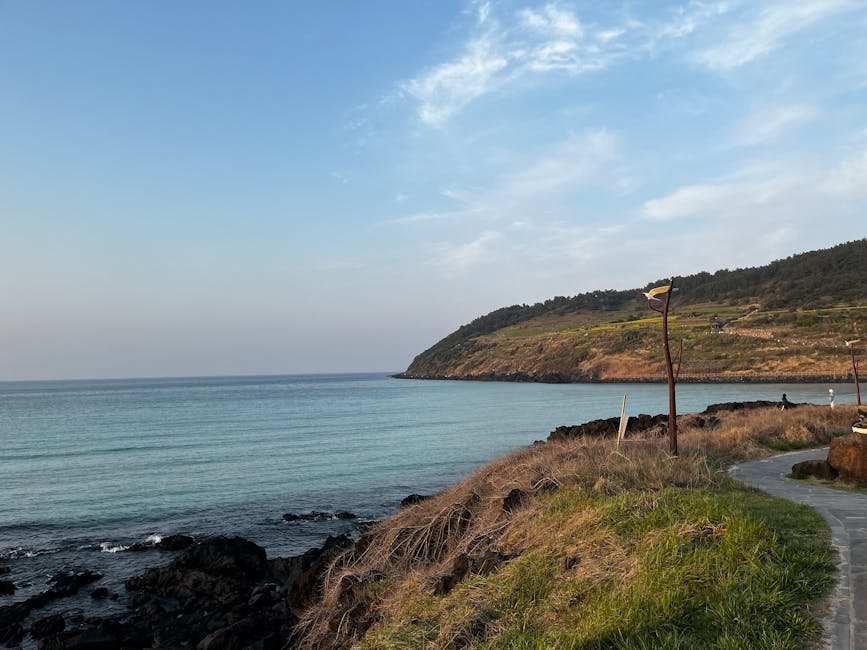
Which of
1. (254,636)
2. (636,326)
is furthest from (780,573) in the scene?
(636,326)

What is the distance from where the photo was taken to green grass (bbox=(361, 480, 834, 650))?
4.86m

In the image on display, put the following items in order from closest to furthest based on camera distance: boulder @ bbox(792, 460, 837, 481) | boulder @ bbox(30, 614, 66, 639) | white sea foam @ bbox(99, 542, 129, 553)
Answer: boulder @ bbox(30, 614, 66, 639), boulder @ bbox(792, 460, 837, 481), white sea foam @ bbox(99, 542, 129, 553)

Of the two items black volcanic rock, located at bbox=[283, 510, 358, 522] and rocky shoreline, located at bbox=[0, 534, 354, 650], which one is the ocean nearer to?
black volcanic rock, located at bbox=[283, 510, 358, 522]

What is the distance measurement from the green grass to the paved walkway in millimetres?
157

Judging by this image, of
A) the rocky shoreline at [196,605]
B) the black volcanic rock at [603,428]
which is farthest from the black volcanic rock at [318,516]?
the black volcanic rock at [603,428]

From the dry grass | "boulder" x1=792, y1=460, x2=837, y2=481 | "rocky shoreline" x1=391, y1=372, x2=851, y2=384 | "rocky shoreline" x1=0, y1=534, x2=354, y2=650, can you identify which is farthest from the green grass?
"rocky shoreline" x1=391, y1=372, x2=851, y2=384

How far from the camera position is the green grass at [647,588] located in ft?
16.0

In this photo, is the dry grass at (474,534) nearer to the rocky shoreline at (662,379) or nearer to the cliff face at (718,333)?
the rocky shoreline at (662,379)

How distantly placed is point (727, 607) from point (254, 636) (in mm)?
7701

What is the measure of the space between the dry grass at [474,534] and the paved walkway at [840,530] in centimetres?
112

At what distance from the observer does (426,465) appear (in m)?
28.0

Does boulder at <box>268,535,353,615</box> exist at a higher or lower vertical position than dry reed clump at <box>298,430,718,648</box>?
lower

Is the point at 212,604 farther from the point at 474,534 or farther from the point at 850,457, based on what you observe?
the point at 850,457

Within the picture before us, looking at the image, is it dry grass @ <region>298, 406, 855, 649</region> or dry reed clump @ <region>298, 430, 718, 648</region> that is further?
dry reed clump @ <region>298, 430, 718, 648</region>
